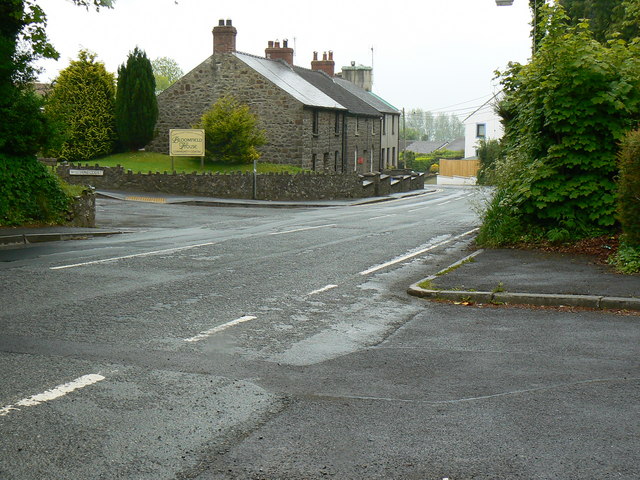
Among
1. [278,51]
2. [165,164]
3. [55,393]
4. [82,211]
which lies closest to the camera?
[55,393]

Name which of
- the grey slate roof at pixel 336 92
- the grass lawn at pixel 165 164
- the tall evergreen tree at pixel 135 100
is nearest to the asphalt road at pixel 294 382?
the grass lawn at pixel 165 164

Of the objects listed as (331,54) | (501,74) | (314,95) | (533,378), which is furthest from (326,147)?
(533,378)

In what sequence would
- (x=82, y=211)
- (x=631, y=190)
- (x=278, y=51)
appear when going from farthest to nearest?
(x=278, y=51), (x=82, y=211), (x=631, y=190)

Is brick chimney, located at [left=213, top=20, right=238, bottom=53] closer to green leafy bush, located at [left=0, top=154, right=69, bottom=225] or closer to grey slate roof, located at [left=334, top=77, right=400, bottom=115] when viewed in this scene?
grey slate roof, located at [left=334, top=77, right=400, bottom=115]

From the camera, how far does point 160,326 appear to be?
825 cm

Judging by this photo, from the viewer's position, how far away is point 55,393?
568 centimetres

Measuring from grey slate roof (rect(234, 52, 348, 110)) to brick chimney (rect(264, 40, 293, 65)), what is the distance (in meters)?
1.42

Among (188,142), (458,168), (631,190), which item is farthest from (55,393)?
(458,168)

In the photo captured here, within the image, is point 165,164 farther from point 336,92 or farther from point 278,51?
point 336,92

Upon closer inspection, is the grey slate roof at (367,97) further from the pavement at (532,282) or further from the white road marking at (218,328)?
the white road marking at (218,328)

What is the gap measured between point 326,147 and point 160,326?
46.2 meters

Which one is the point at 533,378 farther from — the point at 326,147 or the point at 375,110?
the point at 375,110

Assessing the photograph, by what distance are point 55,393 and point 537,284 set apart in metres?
7.25

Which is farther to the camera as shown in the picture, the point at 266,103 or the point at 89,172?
the point at 266,103
